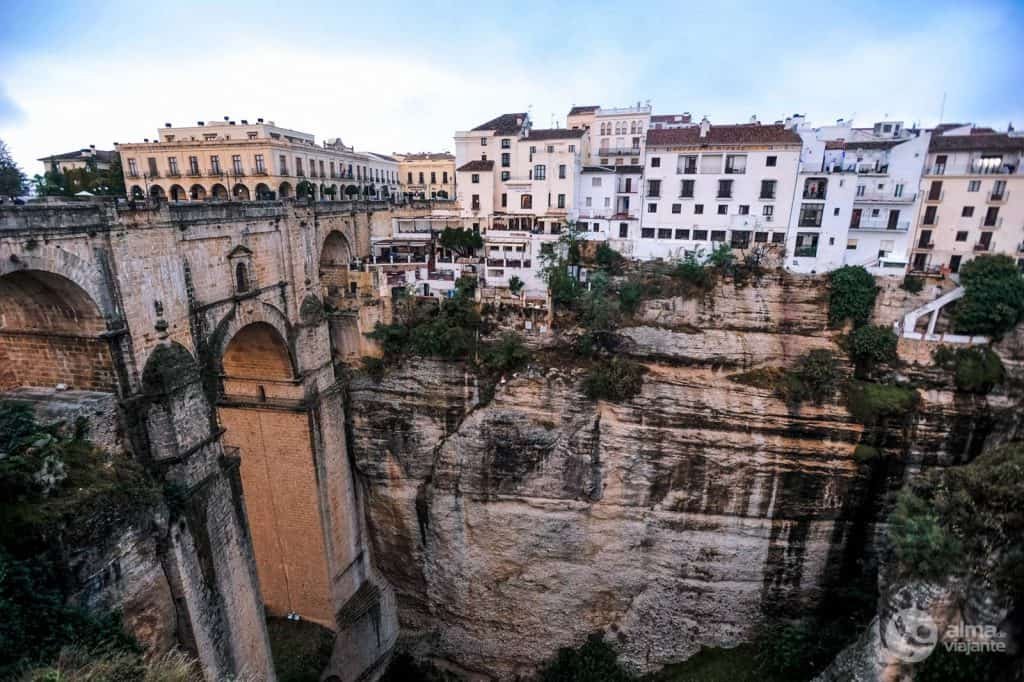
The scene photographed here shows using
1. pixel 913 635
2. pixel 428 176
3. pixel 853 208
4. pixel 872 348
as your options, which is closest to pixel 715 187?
pixel 853 208

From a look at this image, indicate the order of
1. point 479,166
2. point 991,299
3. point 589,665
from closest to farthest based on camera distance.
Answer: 1. point 991,299
2. point 589,665
3. point 479,166

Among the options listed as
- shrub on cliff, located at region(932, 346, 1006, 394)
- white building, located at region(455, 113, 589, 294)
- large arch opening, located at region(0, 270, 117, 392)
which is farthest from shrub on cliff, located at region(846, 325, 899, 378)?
large arch opening, located at region(0, 270, 117, 392)

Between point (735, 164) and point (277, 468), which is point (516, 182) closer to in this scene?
point (735, 164)

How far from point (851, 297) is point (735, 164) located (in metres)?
6.72

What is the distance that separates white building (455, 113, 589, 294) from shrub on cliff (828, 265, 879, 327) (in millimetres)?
10088

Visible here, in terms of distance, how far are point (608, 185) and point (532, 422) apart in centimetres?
1183

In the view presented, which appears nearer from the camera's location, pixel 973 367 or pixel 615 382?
pixel 973 367

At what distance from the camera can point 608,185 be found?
906 inches

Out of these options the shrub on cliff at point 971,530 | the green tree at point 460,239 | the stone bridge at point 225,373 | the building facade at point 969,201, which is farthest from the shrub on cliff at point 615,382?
the building facade at point 969,201

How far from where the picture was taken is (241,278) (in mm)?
13844

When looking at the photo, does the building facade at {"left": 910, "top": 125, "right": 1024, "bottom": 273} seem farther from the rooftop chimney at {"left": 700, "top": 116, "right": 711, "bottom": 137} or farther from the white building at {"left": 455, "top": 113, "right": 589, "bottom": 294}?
the white building at {"left": 455, "top": 113, "right": 589, "bottom": 294}

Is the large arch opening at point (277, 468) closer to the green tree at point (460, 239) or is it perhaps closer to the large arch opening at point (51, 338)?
the large arch opening at point (51, 338)

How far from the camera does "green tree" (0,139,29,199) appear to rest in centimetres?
2758

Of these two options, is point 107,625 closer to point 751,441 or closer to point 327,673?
point 327,673
